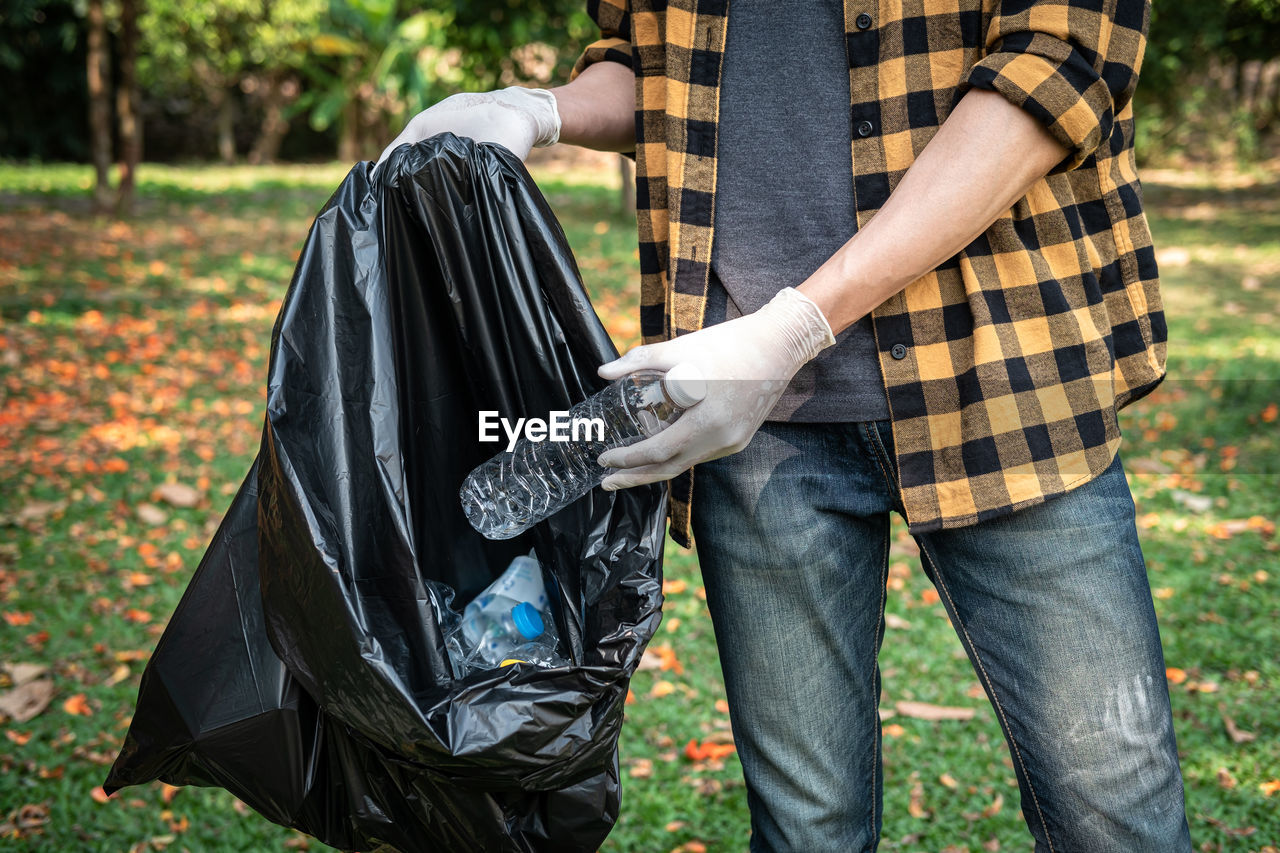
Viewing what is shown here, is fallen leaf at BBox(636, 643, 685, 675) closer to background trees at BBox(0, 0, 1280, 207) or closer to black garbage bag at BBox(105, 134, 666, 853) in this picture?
black garbage bag at BBox(105, 134, 666, 853)

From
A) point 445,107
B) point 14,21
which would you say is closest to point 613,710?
point 445,107

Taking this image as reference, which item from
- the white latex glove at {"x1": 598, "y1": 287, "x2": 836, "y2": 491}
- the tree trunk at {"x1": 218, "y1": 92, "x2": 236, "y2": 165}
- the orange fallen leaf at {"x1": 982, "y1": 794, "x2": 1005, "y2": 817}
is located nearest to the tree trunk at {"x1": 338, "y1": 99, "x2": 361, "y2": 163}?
the tree trunk at {"x1": 218, "y1": 92, "x2": 236, "y2": 165}

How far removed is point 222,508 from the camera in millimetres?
4426

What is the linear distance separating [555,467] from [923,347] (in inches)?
20.9

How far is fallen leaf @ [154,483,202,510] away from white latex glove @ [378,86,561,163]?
348 cm

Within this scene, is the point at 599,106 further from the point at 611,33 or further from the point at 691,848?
the point at 691,848

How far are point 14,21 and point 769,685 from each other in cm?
1641

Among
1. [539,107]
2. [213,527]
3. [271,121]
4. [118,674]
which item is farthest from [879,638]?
[271,121]

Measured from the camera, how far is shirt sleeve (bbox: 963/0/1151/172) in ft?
3.53

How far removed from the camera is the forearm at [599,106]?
4.88 ft

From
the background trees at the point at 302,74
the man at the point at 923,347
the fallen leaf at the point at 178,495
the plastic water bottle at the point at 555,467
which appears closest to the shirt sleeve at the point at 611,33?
the man at the point at 923,347

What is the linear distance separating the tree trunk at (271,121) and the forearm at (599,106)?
18.8 meters

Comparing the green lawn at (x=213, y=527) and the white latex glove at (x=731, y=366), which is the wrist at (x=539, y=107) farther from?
the green lawn at (x=213, y=527)

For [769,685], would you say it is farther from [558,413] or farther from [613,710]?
[558,413]
